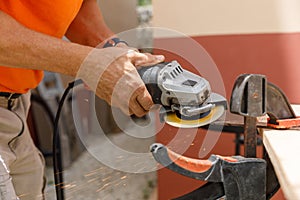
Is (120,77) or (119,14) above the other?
(120,77)

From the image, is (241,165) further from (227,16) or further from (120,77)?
(227,16)

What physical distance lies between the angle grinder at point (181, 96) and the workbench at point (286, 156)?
0.13 metres

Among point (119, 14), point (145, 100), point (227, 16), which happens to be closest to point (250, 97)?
point (145, 100)

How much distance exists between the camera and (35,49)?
3.51ft

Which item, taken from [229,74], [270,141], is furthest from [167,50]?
[270,141]

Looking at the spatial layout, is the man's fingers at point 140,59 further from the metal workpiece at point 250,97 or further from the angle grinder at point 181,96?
the metal workpiece at point 250,97

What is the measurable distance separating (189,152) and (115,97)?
1.71 feet

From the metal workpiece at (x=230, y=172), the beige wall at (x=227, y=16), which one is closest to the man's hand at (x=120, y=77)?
the metal workpiece at (x=230, y=172)

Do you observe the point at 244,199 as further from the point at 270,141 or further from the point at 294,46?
the point at 294,46

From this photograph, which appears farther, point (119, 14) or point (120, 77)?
point (119, 14)

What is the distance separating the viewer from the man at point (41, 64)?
3.46ft

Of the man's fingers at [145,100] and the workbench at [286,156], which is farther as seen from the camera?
the man's fingers at [145,100]

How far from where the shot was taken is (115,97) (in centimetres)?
107

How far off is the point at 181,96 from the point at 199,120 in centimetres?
7
